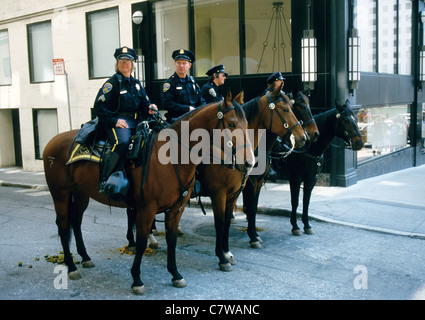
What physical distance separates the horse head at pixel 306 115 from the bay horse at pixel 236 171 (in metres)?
0.77

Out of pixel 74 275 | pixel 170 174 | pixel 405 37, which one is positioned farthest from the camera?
pixel 405 37

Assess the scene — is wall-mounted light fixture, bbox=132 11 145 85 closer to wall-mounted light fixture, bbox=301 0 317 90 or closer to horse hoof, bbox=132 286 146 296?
wall-mounted light fixture, bbox=301 0 317 90

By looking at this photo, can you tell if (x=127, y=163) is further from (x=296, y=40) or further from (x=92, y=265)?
(x=296, y=40)

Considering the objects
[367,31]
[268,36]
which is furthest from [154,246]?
[367,31]

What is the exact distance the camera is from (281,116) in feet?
20.5

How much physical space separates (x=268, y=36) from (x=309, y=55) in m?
2.01

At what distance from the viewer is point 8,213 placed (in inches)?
398

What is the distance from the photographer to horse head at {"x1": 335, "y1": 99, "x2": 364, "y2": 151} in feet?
24.5

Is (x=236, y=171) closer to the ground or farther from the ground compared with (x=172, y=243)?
farther from the ground

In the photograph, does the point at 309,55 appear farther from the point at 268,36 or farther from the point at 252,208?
the point at 252,208

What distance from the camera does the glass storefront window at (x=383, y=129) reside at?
508 inches

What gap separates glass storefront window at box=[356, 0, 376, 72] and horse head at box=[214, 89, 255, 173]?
8.91m

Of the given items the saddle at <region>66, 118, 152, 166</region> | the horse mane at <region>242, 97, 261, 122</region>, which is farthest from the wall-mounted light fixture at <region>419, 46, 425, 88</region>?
the saddle at <region>66, 118, 152, 166</region>

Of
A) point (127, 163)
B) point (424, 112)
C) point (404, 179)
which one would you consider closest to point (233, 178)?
Answer: point (127, 163)
